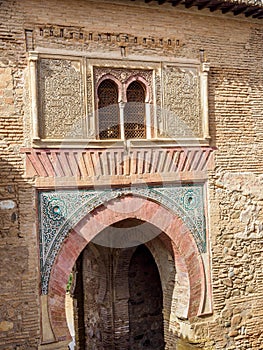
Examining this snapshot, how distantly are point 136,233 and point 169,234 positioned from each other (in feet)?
3.61

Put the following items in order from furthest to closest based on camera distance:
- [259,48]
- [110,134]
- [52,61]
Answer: [259,48] < [110,134] < [52,61]

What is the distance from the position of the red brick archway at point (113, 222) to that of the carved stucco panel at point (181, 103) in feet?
3.40

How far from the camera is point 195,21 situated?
23.3 feet

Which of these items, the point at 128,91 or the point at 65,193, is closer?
the point at 65,193

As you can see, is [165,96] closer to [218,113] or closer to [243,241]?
[218,113]

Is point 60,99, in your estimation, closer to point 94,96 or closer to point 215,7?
point 94,96

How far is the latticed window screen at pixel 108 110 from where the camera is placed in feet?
21.5

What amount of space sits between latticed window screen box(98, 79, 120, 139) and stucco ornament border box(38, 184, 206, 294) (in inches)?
28.3

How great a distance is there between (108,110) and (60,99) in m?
0.65

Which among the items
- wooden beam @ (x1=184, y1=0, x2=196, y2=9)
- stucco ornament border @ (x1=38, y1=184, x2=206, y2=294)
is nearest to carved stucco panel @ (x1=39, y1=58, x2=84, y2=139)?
stucco ornament border @ (x1=38, y1=184, x2=206, y2=294)

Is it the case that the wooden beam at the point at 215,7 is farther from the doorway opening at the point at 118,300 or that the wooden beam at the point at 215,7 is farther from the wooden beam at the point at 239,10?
the doorway opening at the point at 118,300

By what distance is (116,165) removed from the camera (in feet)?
21.5

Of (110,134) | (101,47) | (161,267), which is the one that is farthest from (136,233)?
(101,47)

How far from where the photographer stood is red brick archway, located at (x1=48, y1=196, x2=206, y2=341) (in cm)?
618
